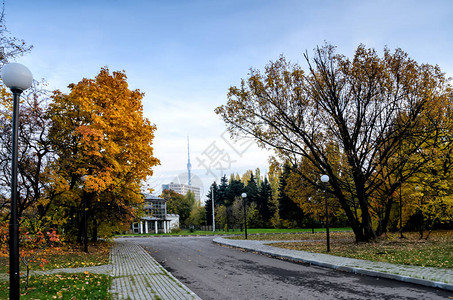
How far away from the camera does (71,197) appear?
17.3 metres

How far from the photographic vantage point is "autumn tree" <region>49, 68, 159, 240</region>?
14.9m

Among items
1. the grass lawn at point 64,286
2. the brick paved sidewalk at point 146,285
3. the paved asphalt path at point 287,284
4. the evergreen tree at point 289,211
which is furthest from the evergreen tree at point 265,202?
the grass lawn at point 64,286

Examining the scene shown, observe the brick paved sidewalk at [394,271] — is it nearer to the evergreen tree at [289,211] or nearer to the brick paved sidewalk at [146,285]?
the brick paved sidewalk at [146,285]

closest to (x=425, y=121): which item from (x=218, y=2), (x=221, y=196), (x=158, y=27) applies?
(x=218, y=2)

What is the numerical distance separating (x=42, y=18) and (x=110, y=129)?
5772 millimetres

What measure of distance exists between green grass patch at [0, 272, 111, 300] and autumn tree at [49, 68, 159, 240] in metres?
5.77

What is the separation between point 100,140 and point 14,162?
984cm

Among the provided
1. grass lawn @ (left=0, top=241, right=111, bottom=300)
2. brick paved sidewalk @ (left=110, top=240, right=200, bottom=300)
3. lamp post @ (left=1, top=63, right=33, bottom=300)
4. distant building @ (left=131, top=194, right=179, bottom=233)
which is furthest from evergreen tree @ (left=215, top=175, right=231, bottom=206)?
lamp post @ (left=1, top=63, right=33, bottom=300)

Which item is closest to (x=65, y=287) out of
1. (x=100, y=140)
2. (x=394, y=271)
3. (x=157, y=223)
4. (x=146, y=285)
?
(x=146, y=285)

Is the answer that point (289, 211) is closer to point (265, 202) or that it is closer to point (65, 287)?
point (265, 202)

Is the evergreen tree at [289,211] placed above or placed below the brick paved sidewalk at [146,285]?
below

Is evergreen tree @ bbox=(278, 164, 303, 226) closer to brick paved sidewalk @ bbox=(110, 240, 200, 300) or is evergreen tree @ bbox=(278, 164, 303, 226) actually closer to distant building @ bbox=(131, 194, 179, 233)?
distant building @ bbox=(131, 194, 179, 233)

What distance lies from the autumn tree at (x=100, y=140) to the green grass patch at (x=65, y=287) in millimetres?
5766

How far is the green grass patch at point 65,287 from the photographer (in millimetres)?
6758
